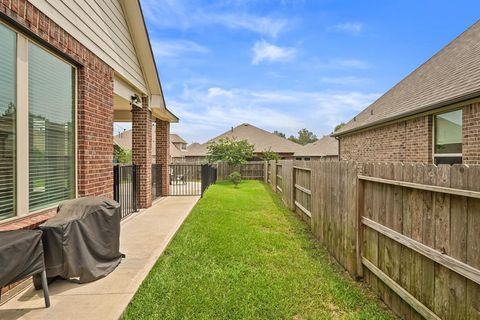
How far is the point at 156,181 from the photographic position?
12.3m

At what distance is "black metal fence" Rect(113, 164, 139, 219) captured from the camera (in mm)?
7269

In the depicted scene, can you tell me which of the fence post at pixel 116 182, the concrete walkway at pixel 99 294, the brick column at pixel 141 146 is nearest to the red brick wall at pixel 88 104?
the fence post at pixel 116 182

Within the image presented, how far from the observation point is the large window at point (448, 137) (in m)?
8.27

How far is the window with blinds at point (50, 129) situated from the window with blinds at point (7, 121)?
0.33 m

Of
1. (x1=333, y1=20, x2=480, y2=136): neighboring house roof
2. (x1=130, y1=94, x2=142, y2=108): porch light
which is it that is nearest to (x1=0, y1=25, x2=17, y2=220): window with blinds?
(x1=130, y1=94, x2=142, y2=108): porch light

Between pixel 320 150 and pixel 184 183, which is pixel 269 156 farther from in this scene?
pixel 184 183

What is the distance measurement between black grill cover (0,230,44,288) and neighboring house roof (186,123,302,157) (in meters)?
30.0

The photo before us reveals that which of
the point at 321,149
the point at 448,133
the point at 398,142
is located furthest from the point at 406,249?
the point at 321,149

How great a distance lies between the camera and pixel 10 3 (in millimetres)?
3508

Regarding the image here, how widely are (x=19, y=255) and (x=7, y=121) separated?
1637mm

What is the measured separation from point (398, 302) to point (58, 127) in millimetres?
5081

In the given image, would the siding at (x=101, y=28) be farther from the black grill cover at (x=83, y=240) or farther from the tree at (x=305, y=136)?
the tree at (x=305, y=136)

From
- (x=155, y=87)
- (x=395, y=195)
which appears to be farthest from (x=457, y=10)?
(x=395, y=195)

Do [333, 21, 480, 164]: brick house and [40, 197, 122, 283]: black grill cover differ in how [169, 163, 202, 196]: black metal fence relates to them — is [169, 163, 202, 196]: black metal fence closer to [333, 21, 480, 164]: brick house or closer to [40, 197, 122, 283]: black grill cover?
[333, 21, 480, 164]: brick house
